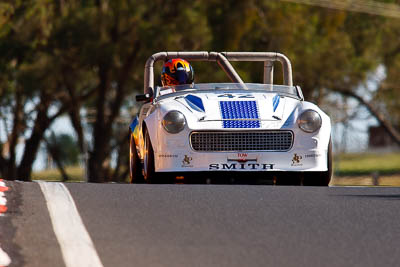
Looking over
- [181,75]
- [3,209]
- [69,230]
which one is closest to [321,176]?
[181,75]

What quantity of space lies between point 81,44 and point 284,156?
22.3 m

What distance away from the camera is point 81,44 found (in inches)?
→ 1277

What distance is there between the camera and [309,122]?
1087 centimetres

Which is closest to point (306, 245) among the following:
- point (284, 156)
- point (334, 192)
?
point (334, 192)

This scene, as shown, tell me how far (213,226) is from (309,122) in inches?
158

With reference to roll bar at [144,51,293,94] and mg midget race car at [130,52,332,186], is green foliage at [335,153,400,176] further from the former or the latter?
mg midget race car at [130,52,332,186]

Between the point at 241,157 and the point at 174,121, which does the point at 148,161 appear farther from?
the point at 241,157

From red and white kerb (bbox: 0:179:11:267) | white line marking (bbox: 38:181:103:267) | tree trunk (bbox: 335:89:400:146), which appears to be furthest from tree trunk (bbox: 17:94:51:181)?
white line marking (bbox: 38:181:103:267)

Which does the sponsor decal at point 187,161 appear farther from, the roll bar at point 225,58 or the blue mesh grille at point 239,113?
the roll bar at point 225,58

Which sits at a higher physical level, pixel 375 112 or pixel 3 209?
pixel 3 209

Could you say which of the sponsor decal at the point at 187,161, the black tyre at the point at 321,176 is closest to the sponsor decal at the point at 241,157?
the sponsor decal at the point at 187,161

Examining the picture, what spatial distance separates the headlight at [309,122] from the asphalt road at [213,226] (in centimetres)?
189

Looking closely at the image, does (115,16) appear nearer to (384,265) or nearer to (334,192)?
(334,192)

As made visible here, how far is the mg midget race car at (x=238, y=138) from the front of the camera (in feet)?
34.9
